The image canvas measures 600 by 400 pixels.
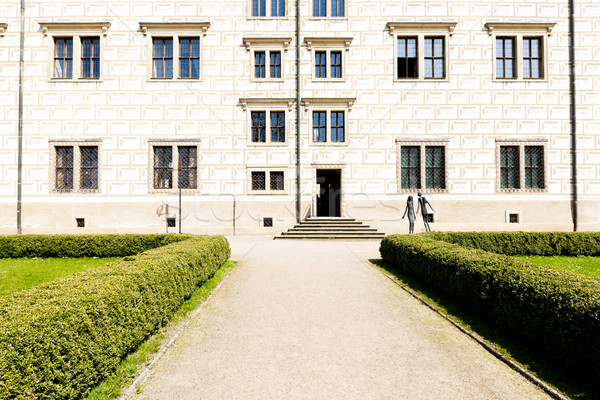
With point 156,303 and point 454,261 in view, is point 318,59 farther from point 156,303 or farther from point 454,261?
point 156,303

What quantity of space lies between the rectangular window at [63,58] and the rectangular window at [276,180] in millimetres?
12965

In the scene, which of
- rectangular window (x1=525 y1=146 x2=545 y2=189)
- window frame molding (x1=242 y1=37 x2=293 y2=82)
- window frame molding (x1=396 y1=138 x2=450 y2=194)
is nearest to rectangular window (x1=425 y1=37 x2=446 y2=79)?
window frame molding (x1=396 y1=138 x2=450 y2=194)

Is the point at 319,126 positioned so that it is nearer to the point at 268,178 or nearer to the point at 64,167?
the point at 268,178

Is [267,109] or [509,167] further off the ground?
[267,109]

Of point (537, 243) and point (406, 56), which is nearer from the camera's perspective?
point (537, 243)

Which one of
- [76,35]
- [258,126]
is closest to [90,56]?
[76,35]

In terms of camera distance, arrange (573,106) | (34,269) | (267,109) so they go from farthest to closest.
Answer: (267,109) → (573,106) → (34,269)

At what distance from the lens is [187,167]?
18.0 m

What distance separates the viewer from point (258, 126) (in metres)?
18.2

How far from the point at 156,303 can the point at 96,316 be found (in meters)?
1.29

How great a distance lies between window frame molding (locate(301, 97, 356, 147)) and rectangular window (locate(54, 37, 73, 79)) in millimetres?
13690

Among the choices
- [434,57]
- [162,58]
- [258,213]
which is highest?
[434,57]

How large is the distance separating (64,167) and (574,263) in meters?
24.3

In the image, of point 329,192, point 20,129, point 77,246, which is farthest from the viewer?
point 329,192
